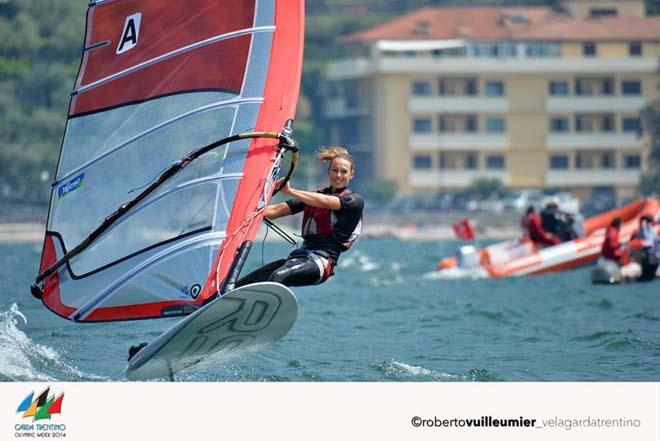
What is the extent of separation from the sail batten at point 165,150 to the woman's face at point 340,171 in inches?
10.7

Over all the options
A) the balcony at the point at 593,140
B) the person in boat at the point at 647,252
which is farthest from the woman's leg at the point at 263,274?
the balcony at the point at 593,140

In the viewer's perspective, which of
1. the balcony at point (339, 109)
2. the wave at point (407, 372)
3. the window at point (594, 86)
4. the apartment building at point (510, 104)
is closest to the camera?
the wave at point (407, 372)

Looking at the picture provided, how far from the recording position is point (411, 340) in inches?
351

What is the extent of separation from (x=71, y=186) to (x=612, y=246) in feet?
28.9

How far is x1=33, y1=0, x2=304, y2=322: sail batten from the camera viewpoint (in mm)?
6609

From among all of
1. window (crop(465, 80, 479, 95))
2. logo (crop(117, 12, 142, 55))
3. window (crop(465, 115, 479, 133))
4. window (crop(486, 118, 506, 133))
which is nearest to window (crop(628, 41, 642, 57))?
window (crop(486, 118, 506, 133))

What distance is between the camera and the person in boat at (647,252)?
14.4 meters

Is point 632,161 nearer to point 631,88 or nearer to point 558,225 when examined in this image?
point 631,88

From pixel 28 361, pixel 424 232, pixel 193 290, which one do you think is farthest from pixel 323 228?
pixel 424 232

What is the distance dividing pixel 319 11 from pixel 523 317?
44.6 meters

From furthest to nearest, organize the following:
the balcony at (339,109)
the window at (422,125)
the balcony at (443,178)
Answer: the balcony at (339,109)
the window at (422,125)
the balcony at (443,178)

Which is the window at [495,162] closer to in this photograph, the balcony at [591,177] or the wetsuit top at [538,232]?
the balcony at [591,177]

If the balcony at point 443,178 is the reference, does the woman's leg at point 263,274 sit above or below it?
above
